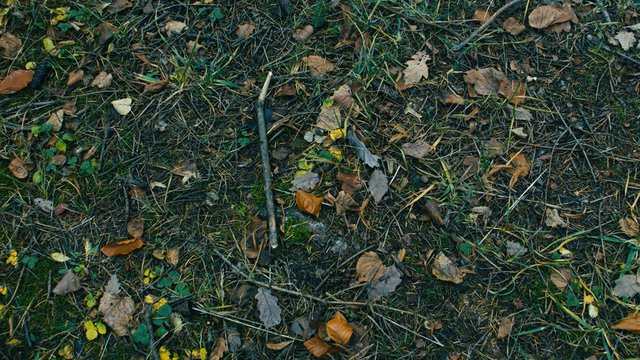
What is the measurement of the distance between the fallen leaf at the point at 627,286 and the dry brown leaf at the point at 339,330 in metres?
1.24

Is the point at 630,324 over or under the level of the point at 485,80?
under

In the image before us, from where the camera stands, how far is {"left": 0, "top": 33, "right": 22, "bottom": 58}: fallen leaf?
2891mm

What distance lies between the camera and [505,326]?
7.61 ft

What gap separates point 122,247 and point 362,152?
1.24 meters

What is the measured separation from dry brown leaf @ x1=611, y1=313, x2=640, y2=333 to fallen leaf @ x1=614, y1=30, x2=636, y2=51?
1.48 meters

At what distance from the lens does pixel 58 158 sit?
2.65m

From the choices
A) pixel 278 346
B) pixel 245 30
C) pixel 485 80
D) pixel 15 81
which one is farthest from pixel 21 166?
pixel 485 80

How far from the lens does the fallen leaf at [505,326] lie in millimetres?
2303

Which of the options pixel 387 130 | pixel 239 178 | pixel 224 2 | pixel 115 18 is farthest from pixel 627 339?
pixel 115 18

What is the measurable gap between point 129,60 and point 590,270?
2606mm

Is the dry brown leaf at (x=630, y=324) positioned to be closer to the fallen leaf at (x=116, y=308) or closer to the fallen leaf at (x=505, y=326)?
the fallen leaf at (x=505, y=326)

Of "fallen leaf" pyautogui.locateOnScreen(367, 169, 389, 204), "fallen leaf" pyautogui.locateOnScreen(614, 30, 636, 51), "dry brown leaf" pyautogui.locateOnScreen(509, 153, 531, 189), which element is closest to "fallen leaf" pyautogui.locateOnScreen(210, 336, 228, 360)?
"fallen leaf" pyautogui.locateOnScreen(367, 169, 389, 204)

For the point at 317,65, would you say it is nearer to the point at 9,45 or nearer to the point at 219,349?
the point at 219,349

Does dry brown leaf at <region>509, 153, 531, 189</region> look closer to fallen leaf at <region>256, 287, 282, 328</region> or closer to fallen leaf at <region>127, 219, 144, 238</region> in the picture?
fallen leaf at <region>256, 287, 282, 328</region>
